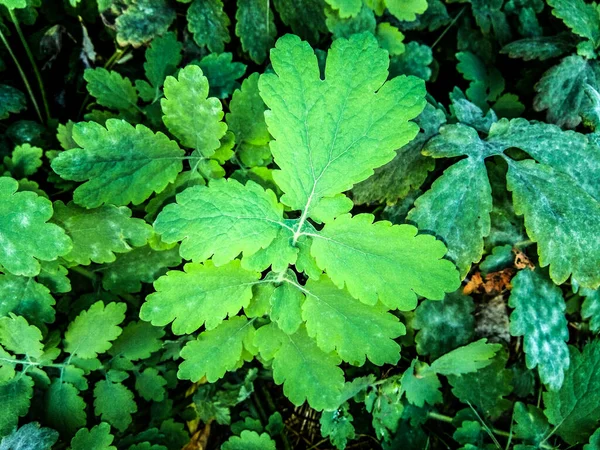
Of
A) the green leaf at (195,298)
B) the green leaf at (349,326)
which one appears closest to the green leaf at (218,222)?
the green leaf at (195,298)

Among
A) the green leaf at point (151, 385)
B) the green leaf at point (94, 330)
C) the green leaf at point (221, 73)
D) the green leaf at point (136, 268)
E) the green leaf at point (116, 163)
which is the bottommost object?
the green leaf at point (151, 385)

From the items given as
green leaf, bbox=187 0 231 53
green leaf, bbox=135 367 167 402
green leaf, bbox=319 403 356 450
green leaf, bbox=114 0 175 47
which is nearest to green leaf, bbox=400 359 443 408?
green leaf, bbox=319 403 356 450

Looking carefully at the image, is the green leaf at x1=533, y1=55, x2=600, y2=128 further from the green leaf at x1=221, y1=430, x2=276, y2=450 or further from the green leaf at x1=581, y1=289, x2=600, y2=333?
the green leaf at x1=221, y1=430, x2=276, y2=450

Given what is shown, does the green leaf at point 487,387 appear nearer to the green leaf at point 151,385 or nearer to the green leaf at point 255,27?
the green leaf at point 151,385

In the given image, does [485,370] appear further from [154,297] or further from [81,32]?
[81,32]

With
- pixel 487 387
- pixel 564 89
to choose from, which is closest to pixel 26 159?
pixel 487 387

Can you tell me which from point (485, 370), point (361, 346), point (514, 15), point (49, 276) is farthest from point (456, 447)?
point (514, 15)

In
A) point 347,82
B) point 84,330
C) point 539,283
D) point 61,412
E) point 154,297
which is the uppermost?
point 347,82
